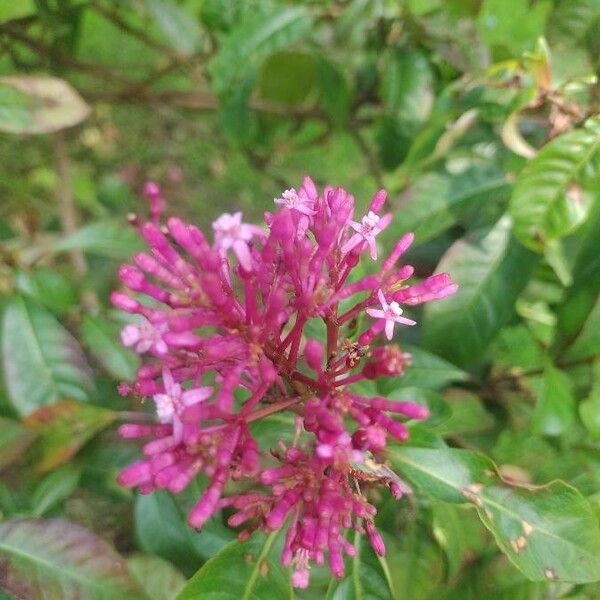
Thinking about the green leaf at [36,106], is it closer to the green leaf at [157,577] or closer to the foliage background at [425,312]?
the foliage background at [425,312]

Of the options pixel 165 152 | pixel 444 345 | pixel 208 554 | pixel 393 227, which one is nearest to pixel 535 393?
pixel 444 345

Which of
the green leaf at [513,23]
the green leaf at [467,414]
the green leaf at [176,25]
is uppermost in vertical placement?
the green leaf at [176,25]

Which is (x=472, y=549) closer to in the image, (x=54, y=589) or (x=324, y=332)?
(x=324, y=332)

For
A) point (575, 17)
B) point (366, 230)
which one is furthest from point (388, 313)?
point (575, 17)

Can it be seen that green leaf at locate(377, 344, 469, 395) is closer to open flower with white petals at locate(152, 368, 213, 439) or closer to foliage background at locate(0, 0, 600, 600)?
foliage background at locate(0, 0, 600, 600)

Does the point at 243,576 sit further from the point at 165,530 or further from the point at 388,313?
the point at 388,313

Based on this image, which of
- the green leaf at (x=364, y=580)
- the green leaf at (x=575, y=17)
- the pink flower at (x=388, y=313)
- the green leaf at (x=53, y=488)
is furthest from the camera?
the green leaf at (x=575, y=17)

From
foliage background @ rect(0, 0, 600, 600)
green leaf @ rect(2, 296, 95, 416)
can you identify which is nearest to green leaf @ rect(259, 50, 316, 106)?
foliage background @ rect(0, 0, 600, 600)

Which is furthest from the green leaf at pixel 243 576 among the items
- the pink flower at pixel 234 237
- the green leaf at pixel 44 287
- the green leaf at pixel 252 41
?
the green leaf at pixel 252 41
